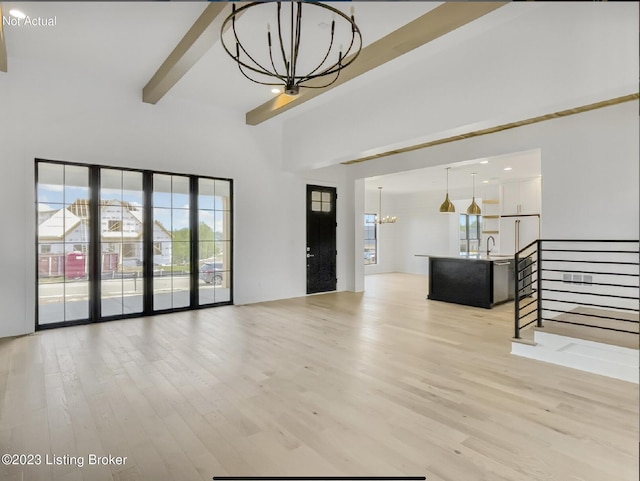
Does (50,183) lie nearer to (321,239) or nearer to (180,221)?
(180,221)

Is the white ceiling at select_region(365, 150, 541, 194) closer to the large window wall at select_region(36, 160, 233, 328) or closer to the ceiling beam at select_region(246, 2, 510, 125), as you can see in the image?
the ceiling beam at select_region(246, 2, 510, 125)

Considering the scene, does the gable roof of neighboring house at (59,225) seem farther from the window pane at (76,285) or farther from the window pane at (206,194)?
the window pane at (206,194)

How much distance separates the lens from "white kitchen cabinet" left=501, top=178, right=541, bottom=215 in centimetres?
689

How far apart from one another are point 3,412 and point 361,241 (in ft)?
22.3

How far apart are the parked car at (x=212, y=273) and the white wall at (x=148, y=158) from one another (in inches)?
13.7

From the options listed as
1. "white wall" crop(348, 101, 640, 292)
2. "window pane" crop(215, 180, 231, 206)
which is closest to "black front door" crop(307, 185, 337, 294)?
"window pane" crop(215, 180, 231, 206)

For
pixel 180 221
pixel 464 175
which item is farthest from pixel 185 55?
pixel 464 175

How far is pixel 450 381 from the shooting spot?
10.3ft

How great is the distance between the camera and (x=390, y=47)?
9.59ft

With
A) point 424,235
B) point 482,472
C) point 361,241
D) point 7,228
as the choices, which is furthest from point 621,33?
point 424,235

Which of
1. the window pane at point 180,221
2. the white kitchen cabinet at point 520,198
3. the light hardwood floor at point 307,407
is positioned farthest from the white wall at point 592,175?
the white kitchen cabinet at point 520,198

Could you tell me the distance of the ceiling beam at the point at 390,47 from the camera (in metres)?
1.90

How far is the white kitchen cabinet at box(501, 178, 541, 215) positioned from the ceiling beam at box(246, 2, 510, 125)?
401 centimetres

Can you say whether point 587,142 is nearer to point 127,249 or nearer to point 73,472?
point 73,472
